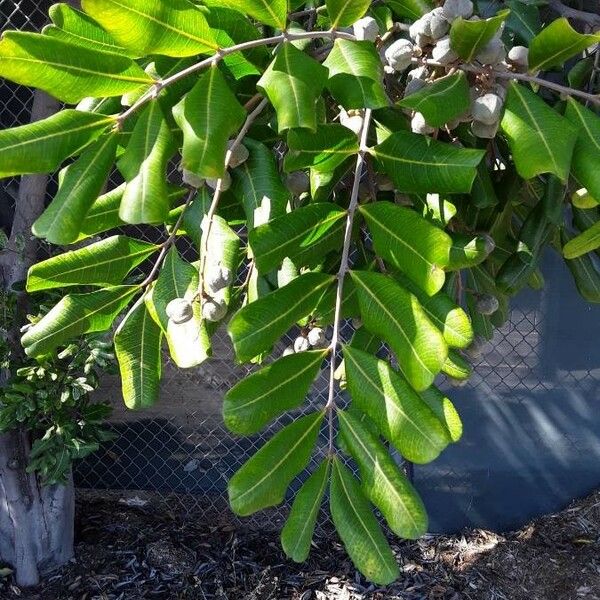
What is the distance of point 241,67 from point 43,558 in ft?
7.33

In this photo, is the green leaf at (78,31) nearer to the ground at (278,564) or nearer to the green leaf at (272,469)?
the green leaf at (272,469)

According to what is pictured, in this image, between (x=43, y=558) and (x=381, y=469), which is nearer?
(x=381, y=469)

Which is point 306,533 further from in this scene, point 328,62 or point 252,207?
point 328,62

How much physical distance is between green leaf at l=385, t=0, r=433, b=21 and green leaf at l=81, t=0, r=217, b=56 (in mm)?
255

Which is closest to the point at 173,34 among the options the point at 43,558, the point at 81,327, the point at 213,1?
the point at 213,1

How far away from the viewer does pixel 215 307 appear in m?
0.86

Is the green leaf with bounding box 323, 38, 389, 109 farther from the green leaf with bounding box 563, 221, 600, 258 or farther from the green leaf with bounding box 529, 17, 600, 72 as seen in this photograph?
the green leaf with bounding box 563, 221, 600, 258

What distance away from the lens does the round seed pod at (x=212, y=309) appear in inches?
33.8

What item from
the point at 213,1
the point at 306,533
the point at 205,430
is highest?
the point at 213,1

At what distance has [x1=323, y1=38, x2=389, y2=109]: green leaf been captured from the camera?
2.51ft

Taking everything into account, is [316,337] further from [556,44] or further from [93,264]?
[556,44]

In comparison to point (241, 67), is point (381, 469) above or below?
below

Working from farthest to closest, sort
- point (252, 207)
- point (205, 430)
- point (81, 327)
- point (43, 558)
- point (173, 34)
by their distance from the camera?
point (205, 430)
point (43, 558)
point (81, 327)
point (252, 207)
point (173, 34)

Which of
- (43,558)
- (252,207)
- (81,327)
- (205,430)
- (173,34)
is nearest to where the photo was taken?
(173,34)
